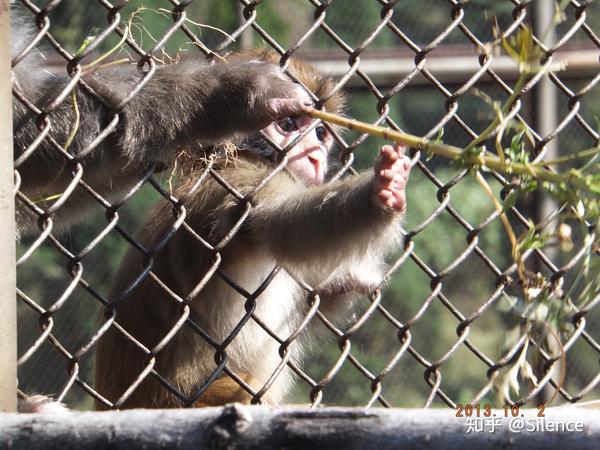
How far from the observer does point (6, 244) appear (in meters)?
2.12

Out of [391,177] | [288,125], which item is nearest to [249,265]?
[288,125]

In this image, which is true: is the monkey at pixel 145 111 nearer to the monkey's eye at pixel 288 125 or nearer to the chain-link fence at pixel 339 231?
the chain-link fence at pixel 339 231

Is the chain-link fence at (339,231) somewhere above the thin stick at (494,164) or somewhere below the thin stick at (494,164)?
below

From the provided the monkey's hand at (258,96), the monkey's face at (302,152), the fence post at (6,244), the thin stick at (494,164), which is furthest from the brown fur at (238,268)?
the fence post at (6,244)

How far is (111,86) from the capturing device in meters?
2.86

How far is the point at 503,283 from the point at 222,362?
109cm

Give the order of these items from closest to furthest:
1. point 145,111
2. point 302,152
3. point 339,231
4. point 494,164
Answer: point 494,164, point 145,111, point 339,231, point 302,152

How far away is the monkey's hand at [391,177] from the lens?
2740mm

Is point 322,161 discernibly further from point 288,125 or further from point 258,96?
point 258,96

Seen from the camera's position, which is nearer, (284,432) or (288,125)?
(284,432)

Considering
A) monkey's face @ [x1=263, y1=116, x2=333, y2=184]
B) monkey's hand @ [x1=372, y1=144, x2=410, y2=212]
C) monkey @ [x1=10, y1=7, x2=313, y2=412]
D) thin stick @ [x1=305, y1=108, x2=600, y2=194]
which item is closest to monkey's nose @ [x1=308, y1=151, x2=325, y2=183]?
monkey's face @ [x1=263, y1=116, x2=333, y2=184]

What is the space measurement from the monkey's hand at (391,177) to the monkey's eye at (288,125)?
1.07 meters

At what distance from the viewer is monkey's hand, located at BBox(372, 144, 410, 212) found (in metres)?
2.74

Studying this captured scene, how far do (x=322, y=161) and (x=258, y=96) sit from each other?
98cm
